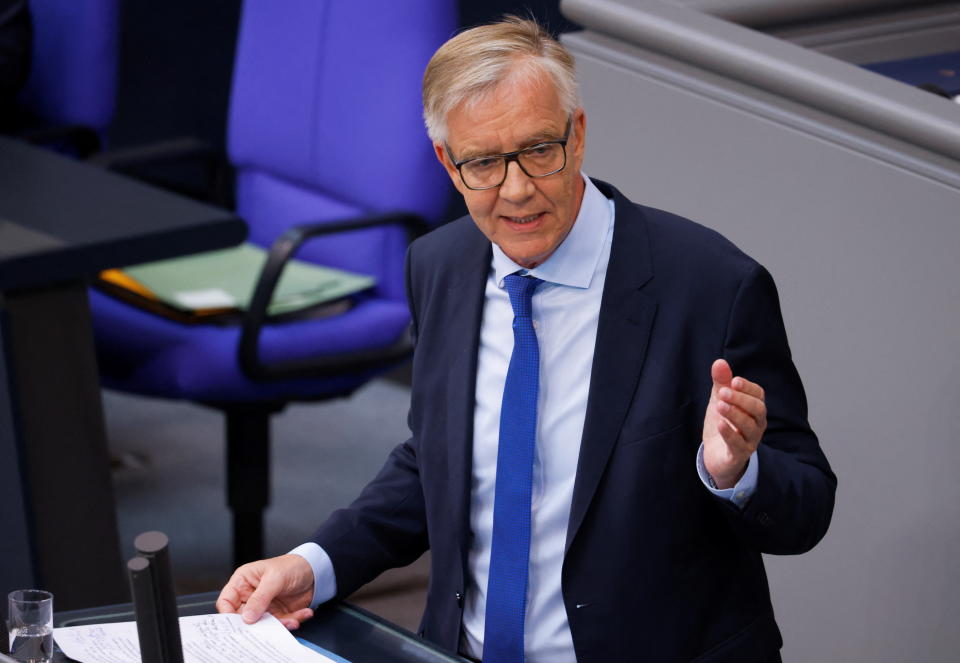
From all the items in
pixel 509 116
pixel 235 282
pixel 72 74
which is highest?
pixel 509 116

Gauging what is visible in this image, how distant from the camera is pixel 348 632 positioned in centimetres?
146

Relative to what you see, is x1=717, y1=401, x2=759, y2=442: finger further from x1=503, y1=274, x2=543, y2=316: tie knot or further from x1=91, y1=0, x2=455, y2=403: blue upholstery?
x1=91, y1=0, x2=455, y2=403: blue upholstery

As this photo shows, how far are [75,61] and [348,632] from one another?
2484mm

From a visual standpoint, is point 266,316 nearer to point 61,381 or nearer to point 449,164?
point 61,381

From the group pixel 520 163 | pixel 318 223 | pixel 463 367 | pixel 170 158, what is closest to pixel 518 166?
pixel 520 163

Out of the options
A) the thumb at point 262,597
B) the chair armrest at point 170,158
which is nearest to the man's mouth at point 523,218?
the thumb at point 262,597

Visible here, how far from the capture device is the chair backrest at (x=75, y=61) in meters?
3.56

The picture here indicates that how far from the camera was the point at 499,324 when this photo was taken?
1.63m

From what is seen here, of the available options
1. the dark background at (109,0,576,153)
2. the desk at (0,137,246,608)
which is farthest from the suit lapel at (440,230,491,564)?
the dark background at (109,0,576,153)

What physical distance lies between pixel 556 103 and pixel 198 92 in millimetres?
3189

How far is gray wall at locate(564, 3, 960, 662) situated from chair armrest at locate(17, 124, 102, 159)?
1.94 metres

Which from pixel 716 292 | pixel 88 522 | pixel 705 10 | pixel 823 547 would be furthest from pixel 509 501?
pixel 88 522

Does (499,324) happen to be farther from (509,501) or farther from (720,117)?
(720,117)

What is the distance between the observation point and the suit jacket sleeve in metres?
1.46
